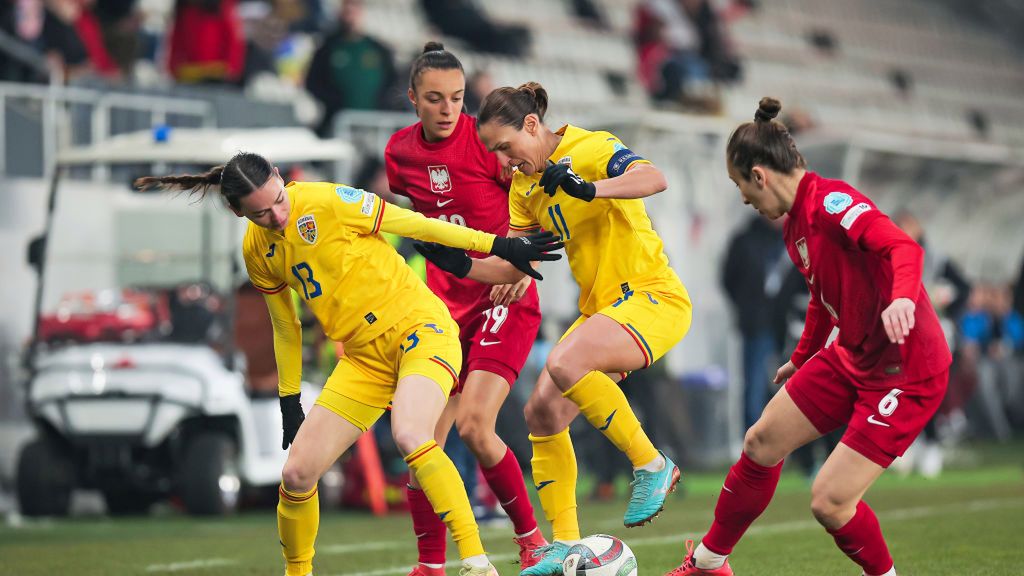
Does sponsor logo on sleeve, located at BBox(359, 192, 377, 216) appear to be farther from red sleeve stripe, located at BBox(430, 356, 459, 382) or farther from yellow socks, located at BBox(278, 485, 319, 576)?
yellow socks, located at BBox(278, 485, 319, 576)

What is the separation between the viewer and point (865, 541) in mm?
5590

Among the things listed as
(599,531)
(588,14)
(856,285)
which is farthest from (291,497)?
(588,14)

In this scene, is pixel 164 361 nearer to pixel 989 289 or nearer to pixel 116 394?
pixel 116 394

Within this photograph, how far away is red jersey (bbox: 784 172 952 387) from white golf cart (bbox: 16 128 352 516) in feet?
18.9

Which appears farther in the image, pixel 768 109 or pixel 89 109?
pixel 89 109

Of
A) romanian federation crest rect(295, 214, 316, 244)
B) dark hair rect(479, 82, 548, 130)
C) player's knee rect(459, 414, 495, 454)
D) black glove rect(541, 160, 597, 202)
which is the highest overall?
dark hair rect(479, 82, 548, 130)

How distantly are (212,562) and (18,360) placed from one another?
3.85 meters

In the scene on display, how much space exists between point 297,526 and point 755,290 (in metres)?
8.55

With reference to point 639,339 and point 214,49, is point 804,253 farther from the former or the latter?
point 214,49

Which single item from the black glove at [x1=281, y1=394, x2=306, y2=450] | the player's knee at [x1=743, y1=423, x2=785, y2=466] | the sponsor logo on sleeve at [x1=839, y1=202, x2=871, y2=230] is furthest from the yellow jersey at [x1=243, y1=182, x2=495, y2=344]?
the sponsor logo on sleeve at [x1=839, y1=202, x2=871, y2=230]

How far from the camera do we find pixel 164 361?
10.6 meters

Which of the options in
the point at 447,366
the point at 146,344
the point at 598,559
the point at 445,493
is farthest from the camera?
the point at 146,344

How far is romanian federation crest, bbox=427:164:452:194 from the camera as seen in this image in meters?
6.86

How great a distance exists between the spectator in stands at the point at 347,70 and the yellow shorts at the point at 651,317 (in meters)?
7.24
